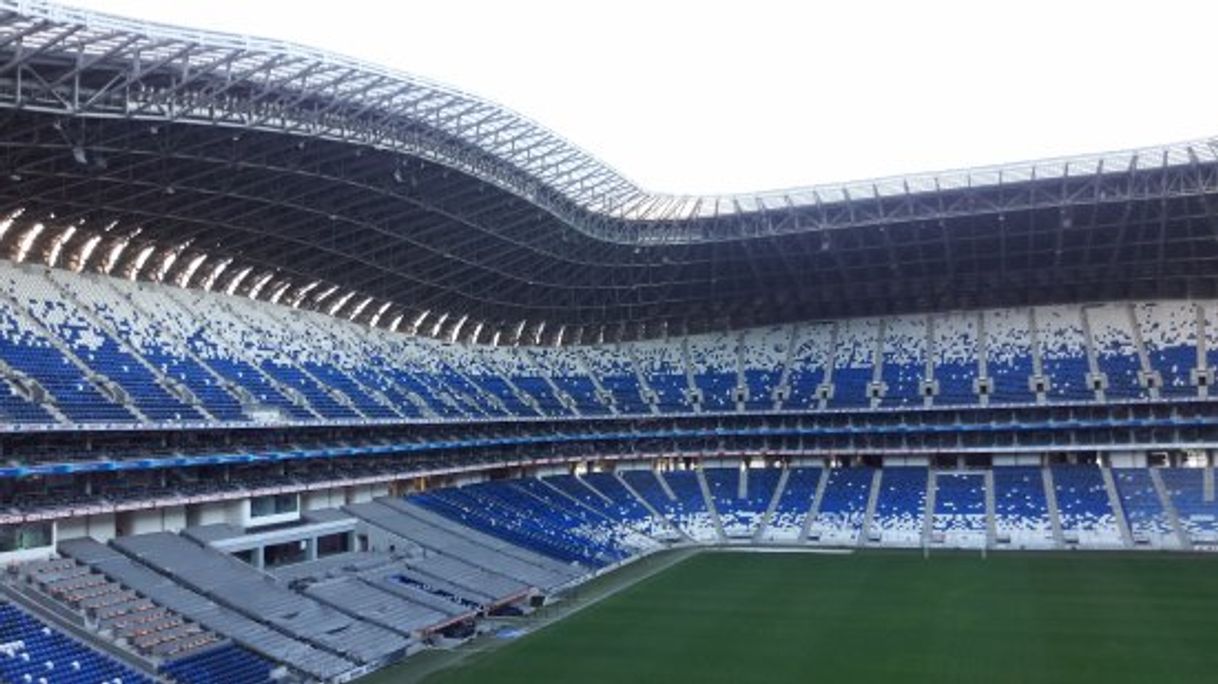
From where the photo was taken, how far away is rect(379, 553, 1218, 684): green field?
30625mm

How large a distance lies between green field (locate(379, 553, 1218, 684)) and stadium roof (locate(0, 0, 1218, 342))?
1954 centimetres

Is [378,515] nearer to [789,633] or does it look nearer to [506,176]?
[506,176]

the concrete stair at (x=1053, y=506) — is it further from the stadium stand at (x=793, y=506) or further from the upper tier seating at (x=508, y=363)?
the stadium stand at (x=793, y=506)

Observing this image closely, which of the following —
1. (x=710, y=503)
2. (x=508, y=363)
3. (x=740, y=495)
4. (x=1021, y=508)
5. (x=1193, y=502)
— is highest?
(x=508, y=363)

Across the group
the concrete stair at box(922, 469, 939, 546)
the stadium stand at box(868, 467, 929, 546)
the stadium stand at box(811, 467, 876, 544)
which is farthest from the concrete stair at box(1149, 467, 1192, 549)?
the stadium stand at box(811, 467, 876, 544)

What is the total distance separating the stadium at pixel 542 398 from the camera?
107 ft

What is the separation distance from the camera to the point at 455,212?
166 ft

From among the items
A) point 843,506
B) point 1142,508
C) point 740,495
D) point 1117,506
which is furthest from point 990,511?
point 740,495

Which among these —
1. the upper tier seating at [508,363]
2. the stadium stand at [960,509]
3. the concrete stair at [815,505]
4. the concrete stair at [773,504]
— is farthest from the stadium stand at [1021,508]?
the concrete stair at [773,504]

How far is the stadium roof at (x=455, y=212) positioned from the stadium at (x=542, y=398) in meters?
0.23

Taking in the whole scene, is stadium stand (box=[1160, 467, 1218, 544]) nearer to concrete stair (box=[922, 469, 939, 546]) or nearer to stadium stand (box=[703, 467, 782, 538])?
concrete stair (box=[922, 469, 939, 546])

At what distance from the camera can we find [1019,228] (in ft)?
193

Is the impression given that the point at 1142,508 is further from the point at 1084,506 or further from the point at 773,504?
the point at 773,504

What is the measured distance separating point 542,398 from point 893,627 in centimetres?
3422
